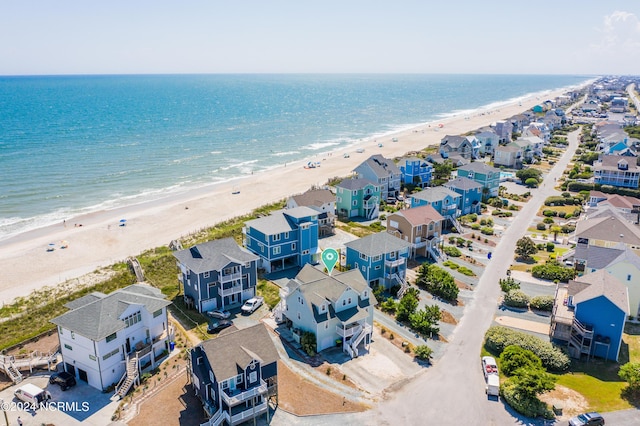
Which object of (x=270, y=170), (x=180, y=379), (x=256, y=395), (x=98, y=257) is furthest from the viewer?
(x=270, y=170)

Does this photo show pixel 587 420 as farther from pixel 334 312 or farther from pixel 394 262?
pixel 394 262

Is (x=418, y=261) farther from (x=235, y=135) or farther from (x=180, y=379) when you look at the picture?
(x=235, y=135)

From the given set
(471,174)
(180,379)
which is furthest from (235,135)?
(180,379)

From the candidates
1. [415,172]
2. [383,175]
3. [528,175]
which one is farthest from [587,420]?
[528,175]

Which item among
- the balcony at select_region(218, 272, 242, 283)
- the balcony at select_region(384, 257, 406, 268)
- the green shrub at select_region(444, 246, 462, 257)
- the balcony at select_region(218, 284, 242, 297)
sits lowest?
the green shrub at select_region(444, 246, 462, 257)

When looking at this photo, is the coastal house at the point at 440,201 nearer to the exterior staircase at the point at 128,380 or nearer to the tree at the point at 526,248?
the tree at the point at 526,248

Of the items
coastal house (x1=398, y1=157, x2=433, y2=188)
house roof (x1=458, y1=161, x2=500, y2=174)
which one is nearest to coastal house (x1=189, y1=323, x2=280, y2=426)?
house roof (x1=458, y1=161, x2=500, y2=174)

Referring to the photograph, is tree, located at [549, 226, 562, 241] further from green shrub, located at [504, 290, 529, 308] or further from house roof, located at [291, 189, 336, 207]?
house roof, located at [291, 189, 336, 207]
